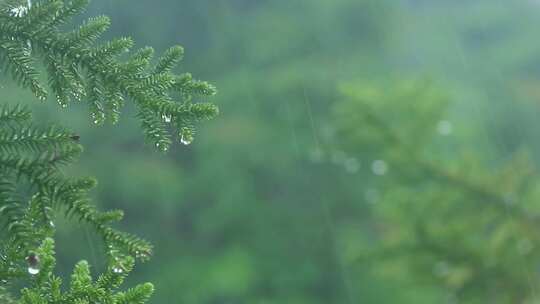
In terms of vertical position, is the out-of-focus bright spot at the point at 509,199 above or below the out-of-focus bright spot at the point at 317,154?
below

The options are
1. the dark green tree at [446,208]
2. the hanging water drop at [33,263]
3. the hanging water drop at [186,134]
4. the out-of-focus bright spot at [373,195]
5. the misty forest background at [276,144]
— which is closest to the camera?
the hanging water drop at [33,263]

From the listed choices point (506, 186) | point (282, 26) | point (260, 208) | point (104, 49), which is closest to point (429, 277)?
point (506, 186)

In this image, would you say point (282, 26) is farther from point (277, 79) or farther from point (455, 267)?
point (455, 267)

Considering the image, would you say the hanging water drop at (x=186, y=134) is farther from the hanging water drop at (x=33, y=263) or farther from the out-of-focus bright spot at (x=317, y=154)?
the out-of-focus bright spot at (x=317, y=154)

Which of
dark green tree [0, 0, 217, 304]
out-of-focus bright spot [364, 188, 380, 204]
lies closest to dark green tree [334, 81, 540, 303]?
out-of-focus bright spot [364, 188, 380, 204]

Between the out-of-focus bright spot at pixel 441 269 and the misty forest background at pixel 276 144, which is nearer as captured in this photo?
the out-of-focus bright spot at pixel 441 269

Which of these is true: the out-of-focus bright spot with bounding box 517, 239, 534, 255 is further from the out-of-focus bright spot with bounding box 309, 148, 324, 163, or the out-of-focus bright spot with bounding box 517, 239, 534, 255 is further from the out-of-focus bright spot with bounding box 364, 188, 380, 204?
the out-of-focus bright spot with bounding box 309, 148, 324, 163

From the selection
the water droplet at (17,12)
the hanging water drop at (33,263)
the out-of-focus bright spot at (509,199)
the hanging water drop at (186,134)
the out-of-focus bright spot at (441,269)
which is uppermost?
the out-of-focus bright spot at (509,199)

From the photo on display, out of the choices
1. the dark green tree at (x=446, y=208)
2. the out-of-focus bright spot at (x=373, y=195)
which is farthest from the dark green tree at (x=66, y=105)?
the out-of-focus bright spot at (x=373, y=195)

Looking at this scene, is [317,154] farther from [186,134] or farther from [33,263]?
[33,263]
